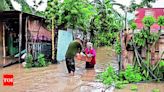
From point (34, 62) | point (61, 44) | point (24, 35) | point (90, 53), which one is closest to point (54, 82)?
point (90, 53)

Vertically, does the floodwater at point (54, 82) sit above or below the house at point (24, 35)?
below

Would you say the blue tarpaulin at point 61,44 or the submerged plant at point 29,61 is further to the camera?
the blue tarpaulin at point 61,44

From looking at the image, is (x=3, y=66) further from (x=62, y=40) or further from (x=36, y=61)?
(x=62, y=40)

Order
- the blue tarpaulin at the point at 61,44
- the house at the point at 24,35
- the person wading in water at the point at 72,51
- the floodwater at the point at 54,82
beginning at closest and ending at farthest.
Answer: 1. the floodwater at the point at 54,82
2. the person wading in water at the point at 72,51
3. the house at the point at 24,35
4. the blue tarpaulin at the point at 61,44

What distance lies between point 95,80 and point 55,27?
6542 mm

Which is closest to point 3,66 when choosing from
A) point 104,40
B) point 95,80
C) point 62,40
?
point 62,40

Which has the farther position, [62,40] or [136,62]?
[62,40]

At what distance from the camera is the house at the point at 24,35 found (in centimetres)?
1695

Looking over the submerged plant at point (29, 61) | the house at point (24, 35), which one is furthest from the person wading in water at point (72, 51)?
the house at point (24, 35)

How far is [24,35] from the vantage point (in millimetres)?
18375

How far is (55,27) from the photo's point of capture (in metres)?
17.8

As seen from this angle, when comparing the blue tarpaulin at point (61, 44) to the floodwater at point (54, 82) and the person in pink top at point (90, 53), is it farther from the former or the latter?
the floodwater at point (54, 82)

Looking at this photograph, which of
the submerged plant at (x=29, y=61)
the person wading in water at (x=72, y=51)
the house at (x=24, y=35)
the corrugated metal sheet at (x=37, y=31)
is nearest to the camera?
the person wading in water at (x=72, y=51)

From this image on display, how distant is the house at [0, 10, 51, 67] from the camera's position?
17.0 metres
